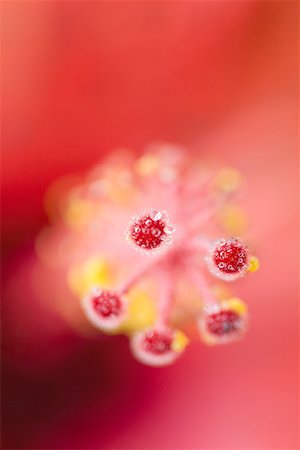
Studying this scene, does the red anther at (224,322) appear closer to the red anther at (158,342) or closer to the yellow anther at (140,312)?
the red anther at (158,342)

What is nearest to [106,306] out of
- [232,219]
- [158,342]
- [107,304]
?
[107,304]

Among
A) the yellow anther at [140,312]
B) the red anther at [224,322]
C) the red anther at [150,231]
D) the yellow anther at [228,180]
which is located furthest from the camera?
the yellow anther at [228,180]

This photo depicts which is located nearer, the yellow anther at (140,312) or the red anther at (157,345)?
the red anther at (157,345)

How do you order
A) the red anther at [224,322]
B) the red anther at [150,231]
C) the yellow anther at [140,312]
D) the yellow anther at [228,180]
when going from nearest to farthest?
the red anther at [150,231] < the red anther at [224,322] < the yellow anther at [140,312] < the yellow anther at [228,180]

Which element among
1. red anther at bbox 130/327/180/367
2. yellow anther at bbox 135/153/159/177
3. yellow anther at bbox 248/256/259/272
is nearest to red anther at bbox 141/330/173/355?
red anther at bbox 130/327/180/367

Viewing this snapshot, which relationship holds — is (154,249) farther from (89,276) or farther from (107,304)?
(89,276)

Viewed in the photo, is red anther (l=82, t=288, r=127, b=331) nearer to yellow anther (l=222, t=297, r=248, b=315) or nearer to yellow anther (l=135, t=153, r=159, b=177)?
yellow anther (l=222, t=297, r=248, b=315)

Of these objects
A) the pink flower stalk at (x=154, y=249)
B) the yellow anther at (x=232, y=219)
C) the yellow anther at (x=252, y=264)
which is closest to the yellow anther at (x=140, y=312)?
the pink flower stalk at (x=154, y=249)

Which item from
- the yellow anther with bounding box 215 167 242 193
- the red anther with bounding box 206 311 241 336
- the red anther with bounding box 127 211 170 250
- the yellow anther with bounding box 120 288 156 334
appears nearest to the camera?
the red anther with bounding box 127 211 170 250
